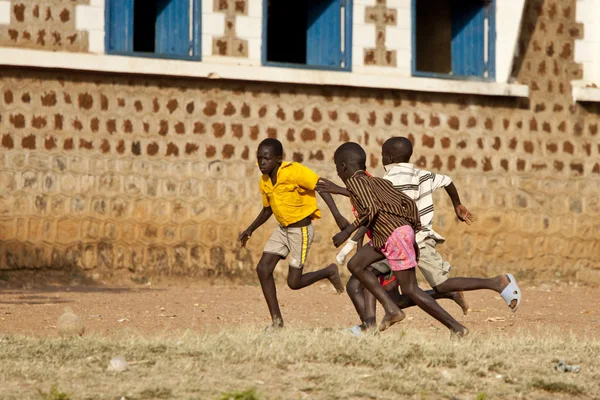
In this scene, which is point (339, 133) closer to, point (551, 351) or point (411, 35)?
point (411, 35)

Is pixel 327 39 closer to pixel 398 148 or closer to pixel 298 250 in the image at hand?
pixel 298 250

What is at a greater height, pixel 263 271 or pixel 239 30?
pixel 239 30

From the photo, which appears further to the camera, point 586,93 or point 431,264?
point 586,93

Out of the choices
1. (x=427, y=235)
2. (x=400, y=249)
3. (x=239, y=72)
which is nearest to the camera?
(x=400, y=249)

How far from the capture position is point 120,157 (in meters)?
12.5

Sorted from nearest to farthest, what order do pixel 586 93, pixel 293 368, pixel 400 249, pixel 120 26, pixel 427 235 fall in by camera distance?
pixel 293 368, pixel 400 249, pixel 427 235, pixel 120 26, pixel 586 93

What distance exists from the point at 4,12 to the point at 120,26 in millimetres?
1244

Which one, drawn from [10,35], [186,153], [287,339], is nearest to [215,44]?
[186,153]

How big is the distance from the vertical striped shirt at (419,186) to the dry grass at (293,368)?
782mm

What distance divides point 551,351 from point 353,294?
1.43 metres

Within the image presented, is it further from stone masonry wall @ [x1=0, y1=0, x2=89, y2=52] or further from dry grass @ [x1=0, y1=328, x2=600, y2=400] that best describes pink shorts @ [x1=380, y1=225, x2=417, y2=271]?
stone masonry wall @ [x1=0, y1=0, x2=89, y2=52]

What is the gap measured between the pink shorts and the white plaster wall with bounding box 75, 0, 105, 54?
6046mm

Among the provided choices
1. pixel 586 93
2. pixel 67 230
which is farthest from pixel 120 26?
pixel 586 93

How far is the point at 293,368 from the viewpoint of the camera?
618 cm
